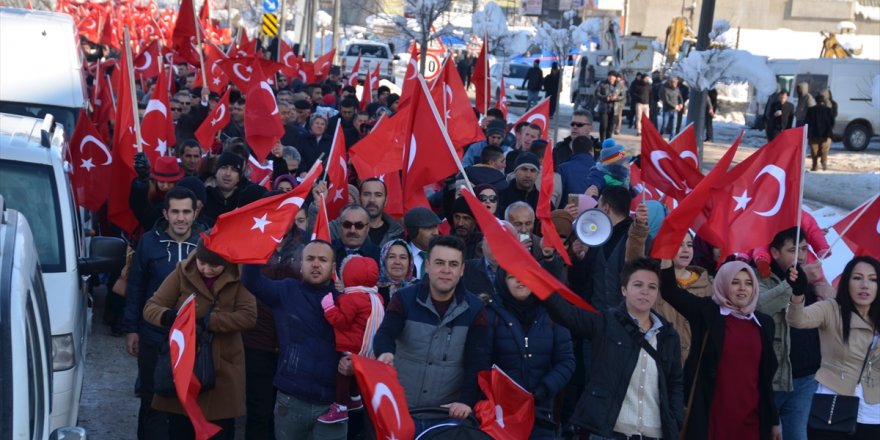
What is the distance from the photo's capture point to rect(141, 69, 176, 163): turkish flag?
10984mm

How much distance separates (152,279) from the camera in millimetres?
7207

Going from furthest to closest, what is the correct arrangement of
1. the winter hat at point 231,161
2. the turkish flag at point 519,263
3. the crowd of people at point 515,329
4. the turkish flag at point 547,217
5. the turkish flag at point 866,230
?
1. the winter hat at point 231,161
2. the turkish flag at point 866,230
3. the turkish flag at point 547,217
4. the crowd of people at point 515,329
5. the turkish flag at point 519,263

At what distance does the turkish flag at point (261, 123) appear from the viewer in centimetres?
1139

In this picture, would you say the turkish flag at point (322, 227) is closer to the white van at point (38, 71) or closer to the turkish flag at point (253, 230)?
the turkish flag at point (253, 230)

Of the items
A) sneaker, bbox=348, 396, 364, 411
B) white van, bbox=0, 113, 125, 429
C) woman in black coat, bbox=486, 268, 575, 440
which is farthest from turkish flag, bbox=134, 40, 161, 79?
woman in black coat, bbox=486, 268, 575, 440

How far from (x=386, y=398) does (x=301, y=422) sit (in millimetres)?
908

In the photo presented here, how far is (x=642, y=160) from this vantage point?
859cm

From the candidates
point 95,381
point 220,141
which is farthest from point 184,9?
point 95,381

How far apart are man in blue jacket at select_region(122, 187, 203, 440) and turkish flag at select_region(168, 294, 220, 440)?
59cm

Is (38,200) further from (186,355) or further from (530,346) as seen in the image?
(530,346)

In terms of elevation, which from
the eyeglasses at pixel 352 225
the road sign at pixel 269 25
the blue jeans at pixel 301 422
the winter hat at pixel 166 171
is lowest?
the blue jeans at pixel 301 422

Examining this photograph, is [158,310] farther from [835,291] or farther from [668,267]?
[835,291]

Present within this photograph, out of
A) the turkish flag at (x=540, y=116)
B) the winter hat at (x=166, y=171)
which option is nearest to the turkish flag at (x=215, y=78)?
the turkish flag at (x=540, y=116)

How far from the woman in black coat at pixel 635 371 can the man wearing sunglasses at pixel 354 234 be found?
1907 mm
